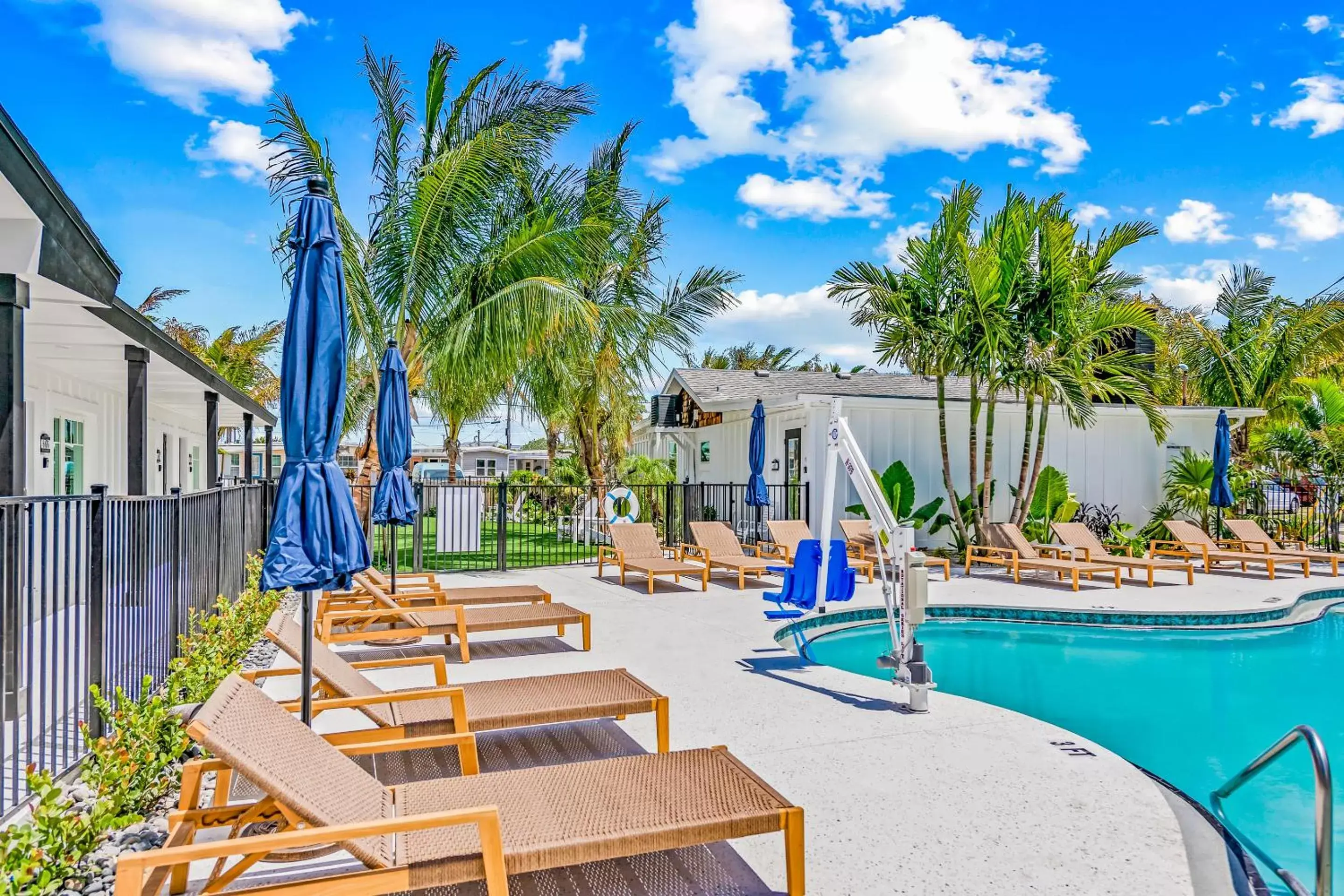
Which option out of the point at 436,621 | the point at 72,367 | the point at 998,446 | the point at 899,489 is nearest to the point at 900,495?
the point at 899,489

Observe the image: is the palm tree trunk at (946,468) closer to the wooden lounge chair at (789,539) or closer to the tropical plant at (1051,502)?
the tropical plant at (1051,502)

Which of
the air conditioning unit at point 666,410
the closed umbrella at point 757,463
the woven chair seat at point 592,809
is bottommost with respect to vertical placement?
the woven chair seat at point 592,809

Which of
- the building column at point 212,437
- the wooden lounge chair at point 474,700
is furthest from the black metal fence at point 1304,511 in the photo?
the building column at point 212,437

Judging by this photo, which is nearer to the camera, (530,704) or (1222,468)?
(530,704)

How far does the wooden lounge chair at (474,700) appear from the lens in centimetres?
434

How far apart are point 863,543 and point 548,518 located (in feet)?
41.6

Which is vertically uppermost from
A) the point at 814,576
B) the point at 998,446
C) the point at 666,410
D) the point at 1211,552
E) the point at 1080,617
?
the point at 666,410

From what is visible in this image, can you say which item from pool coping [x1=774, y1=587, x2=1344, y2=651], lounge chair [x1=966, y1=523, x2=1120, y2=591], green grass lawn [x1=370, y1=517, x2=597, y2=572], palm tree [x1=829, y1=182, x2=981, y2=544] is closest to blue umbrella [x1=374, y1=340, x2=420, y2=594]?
green grass lawn [x1=370, y1=517, x2=597, y2=572]

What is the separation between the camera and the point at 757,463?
14820mm

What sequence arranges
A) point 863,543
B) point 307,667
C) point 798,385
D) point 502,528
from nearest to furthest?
point 307,667, point 502,528, point 863,543, point 798,385

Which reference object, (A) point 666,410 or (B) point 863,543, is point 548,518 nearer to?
(A) point 666,410

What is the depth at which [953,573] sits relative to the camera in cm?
1405

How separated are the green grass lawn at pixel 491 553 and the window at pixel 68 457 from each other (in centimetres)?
430

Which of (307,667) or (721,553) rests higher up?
(307,667)
